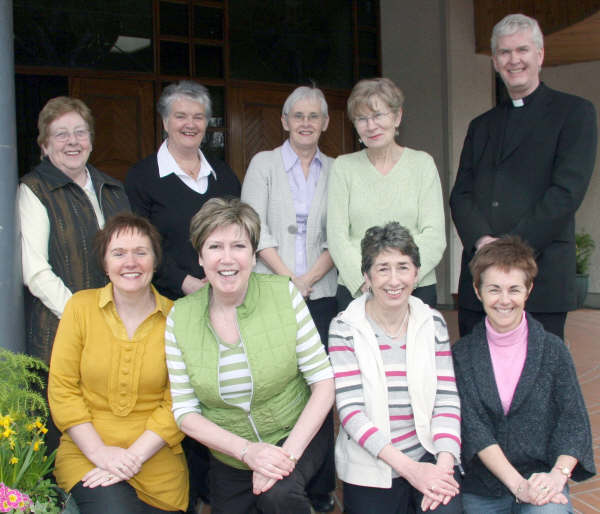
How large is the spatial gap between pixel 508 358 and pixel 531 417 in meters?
0.24

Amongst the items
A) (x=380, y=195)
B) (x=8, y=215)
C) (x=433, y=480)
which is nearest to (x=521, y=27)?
(x=380, y=195)

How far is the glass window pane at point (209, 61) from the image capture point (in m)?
7.27

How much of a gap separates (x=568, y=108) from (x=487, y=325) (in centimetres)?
114

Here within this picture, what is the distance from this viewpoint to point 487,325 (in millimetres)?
2502

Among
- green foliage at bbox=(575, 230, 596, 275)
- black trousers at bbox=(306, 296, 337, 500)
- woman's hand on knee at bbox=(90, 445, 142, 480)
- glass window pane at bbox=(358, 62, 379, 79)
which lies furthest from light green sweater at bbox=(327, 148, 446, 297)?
green foliage at bbox=(575, 230, 596, 275)

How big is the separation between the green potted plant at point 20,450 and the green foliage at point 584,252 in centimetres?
748

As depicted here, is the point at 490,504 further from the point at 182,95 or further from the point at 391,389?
the point at 182,95

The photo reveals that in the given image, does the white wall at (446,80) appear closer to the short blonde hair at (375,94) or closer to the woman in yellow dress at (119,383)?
the short blonde hair at (375,94)

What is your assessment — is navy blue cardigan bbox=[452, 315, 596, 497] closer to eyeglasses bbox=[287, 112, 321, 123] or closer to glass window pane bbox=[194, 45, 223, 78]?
eyeglasses bbox=[287, 112, 321, 123]

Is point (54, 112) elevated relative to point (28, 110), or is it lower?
lower

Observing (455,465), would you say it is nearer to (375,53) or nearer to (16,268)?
(16,268)

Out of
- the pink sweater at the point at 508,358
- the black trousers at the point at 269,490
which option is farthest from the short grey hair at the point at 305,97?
the black trousers at the point at 269,490

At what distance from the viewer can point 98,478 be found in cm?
232

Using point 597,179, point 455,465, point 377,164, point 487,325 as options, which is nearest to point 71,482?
point 455,465
